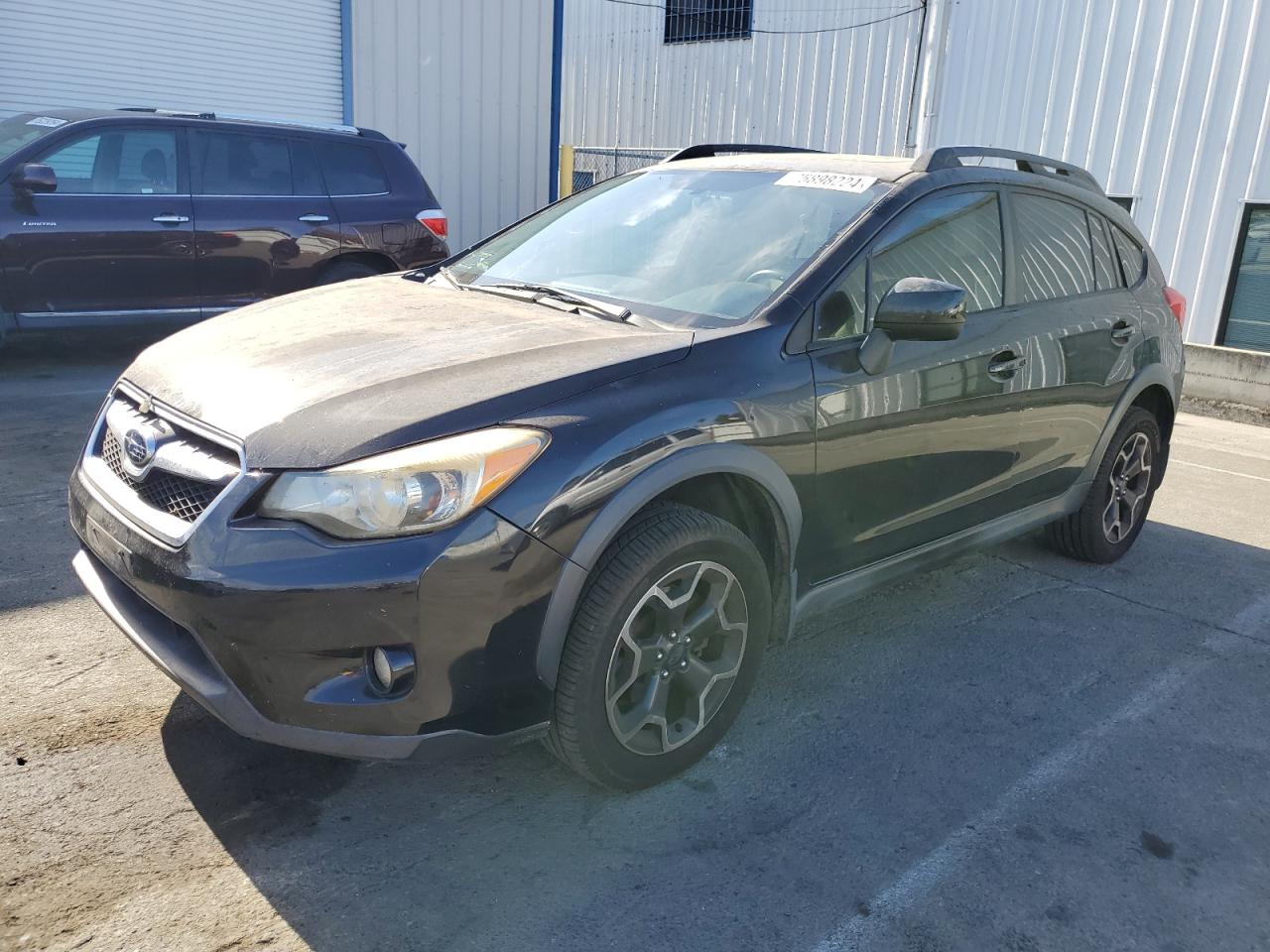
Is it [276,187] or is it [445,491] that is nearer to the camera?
[445,491]

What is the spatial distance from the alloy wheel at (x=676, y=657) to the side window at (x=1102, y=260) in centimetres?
257

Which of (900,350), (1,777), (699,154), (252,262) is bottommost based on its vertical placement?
(1,777)

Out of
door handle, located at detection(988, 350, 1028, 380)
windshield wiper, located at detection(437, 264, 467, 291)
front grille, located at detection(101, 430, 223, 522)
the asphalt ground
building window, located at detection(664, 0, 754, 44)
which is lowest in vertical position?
the asphalt ground

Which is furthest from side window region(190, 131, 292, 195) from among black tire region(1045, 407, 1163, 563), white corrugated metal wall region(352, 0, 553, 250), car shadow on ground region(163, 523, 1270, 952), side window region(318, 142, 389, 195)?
black tire region(1045, 407, 1163, 563)

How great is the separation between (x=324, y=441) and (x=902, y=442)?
6.14 ft

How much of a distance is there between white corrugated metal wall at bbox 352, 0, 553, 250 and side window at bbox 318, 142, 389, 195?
12.1 feet

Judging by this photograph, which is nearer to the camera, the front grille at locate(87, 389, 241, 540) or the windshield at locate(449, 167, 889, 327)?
the front grille at locate(87, 389, 241, 540)

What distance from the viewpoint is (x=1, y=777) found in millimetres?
2688

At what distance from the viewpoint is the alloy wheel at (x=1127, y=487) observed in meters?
4.71

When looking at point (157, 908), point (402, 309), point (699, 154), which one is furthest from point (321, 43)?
point (157, 908)

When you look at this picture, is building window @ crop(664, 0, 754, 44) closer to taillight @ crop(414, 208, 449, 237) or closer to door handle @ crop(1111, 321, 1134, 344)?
taillight @ crop(414, 208, 449, 237)

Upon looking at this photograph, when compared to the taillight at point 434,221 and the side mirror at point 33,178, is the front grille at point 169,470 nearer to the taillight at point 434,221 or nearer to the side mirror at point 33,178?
the side mirror at point 33,178

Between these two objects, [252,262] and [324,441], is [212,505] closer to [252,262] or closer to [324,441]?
[324,441]

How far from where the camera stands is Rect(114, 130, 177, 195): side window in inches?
282
